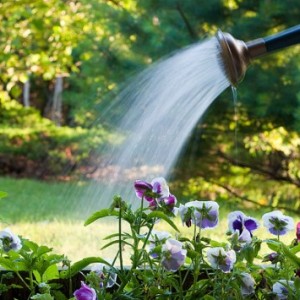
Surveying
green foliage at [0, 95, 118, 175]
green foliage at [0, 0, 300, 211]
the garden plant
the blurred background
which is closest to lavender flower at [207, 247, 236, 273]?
the garden plant

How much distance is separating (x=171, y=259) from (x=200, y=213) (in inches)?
3.9

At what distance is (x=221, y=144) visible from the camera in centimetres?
456

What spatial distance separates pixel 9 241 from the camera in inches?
35.3

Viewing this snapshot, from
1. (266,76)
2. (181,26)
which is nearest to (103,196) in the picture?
(266,76)

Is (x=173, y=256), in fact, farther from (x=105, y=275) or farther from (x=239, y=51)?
(x=239, y=51)

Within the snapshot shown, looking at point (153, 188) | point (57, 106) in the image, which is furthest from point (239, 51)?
point (57, 106)

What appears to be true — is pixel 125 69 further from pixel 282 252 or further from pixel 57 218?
pixel 282 252

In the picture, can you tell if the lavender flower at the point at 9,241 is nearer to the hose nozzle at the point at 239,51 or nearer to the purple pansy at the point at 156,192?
the purple pansy at the point at 156,192

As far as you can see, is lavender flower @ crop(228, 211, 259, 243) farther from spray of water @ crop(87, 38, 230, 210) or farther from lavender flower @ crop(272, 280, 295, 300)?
spray of water @ crop(87, 38, 230, 210)

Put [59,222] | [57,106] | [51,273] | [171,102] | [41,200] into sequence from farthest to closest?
1. [57,106]
2. [41,200]
3. [59,222]
4. [171,102]
5. [51,273]

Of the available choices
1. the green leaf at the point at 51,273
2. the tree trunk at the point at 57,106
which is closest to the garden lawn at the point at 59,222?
the green leaf at the point at 51,273

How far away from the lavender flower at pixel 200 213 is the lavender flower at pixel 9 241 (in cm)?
20

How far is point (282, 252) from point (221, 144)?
3.72 metres

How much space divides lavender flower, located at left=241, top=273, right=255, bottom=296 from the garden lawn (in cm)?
89
